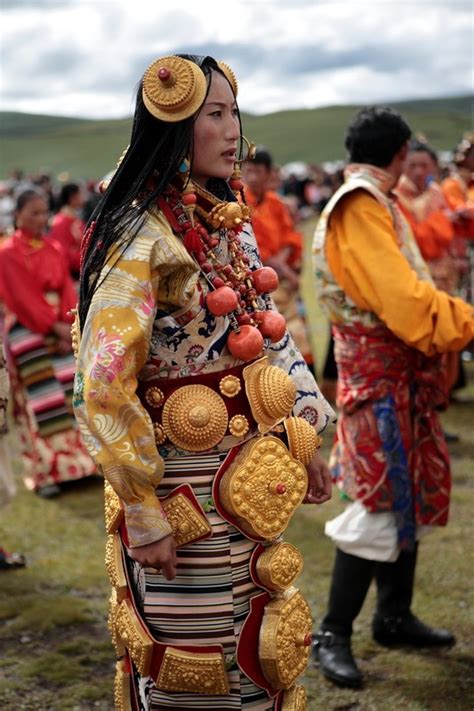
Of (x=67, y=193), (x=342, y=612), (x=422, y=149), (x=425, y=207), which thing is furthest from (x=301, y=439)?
(x=67, y=193)

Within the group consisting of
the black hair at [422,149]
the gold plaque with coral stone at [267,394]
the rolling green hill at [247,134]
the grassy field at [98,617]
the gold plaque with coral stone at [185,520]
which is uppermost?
the rolling green hill at [247,134]

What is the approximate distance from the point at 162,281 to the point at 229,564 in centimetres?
73

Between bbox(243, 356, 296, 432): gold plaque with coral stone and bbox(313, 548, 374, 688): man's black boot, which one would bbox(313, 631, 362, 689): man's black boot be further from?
bbox(243, 356, 296, 432): gold plaque with coral stone

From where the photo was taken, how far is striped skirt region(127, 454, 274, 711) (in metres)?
2.47

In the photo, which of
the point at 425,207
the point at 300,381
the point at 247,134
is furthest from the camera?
the point at 247,134

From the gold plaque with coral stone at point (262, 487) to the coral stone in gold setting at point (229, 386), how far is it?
135mm

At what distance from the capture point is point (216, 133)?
2479mm

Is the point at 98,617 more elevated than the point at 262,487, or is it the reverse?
the point at 262,487

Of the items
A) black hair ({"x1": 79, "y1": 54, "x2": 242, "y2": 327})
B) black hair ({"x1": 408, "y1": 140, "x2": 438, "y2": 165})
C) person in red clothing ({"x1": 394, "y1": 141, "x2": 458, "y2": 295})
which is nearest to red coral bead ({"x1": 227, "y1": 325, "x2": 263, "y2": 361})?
black hair ({"x1": 79, "y1": 54, "x2": 242, "y2": 327})

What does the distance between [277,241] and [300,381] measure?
5.50 metres

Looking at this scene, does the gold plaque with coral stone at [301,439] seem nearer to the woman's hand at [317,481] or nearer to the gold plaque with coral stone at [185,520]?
the woman's hand at [317,481]

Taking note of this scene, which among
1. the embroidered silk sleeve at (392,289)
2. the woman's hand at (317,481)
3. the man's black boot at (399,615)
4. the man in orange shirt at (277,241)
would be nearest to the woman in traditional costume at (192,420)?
the woman's hand at (317,481)

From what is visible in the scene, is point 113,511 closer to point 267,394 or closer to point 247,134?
point 267,394

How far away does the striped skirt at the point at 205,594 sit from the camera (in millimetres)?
2467
